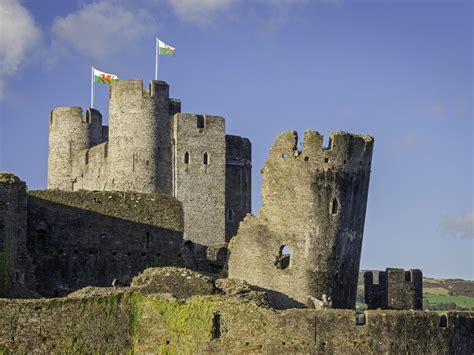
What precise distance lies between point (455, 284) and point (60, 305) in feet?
249

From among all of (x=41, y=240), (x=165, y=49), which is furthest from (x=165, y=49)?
(x=41, y=240)

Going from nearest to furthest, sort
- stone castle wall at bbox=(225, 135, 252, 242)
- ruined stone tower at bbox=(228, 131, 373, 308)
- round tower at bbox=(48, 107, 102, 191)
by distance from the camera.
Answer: ruined stone tower at bbox=(228, 131, 373, 308) < stone castle wall at bbox=(225, 135, 252, 242) < round tower at bbox=(48, 107, 102, 191)

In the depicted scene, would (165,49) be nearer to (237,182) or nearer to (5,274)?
(237,182)

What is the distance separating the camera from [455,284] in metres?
109

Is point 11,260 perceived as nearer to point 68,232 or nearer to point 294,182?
point 68,232

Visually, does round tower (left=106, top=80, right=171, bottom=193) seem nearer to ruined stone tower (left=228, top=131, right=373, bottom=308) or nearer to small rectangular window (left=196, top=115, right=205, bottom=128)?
small rectangular window (left=196, top=115, right=205, bottom=128)

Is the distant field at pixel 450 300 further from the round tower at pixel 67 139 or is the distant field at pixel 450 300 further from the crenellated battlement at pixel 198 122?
the round tower at pixel 67 139

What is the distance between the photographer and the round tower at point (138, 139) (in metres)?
63.5

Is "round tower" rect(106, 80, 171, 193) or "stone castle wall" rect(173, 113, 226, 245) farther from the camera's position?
"stone castle wall" rect(173, 113, 226, 245)

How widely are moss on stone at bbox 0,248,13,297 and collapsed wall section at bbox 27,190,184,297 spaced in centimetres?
509

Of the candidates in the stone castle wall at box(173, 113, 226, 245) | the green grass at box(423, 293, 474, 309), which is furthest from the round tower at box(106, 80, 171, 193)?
the green grass at box(423, 293, 474, 309)

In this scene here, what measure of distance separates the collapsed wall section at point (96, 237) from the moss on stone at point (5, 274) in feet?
16.7

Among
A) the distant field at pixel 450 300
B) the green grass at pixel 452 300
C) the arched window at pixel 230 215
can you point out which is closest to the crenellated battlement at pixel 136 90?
the arched window at pixel 230 215

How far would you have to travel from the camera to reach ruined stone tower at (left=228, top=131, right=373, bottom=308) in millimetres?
46062
